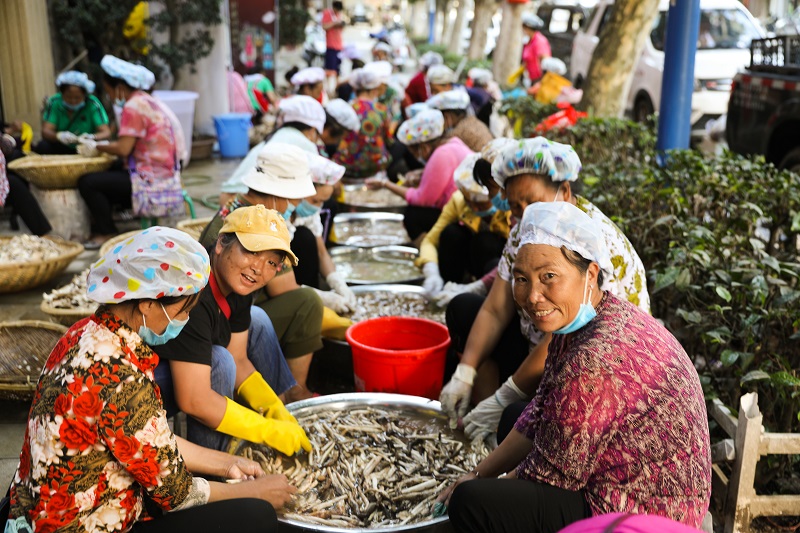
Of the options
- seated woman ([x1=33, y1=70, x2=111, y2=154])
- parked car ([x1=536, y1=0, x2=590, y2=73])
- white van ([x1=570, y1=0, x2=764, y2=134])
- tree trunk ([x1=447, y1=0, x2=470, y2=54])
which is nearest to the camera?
seated woman ([x1=33, y1=70, x2=111, y2=154])

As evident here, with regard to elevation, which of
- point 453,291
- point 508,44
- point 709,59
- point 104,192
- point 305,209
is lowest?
point 453,291

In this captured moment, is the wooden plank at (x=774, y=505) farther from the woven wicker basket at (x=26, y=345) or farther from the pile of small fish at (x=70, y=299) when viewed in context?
the pile of small fish at (x=70, y=299)

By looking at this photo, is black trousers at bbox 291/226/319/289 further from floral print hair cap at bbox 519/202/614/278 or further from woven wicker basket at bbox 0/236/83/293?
floral print hair cap at bbox 519/202/614/278

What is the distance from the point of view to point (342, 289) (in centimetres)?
467

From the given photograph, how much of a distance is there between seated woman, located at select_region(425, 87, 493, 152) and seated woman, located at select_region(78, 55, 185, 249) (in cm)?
230

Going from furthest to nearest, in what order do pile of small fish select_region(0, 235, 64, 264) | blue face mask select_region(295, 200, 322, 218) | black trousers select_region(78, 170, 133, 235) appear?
black trousers select_region(78, 170, 133, 235), pile of small fish select_region(0, 235, 64, 264), blue face mask select_region(295, 200, 322, 218)

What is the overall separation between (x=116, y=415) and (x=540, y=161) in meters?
2.02

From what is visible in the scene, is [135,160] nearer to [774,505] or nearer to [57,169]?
[57,169]

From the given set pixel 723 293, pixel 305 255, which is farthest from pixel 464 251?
pixel 723 293

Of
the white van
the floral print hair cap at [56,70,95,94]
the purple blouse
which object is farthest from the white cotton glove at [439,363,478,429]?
the white van

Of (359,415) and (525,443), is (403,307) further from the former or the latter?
(525,443)

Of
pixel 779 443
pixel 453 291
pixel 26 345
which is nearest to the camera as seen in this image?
pixel 779 443

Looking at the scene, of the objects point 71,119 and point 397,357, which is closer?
point 397,357

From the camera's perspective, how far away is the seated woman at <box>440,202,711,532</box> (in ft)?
6.47
